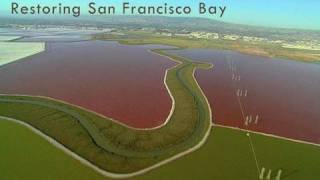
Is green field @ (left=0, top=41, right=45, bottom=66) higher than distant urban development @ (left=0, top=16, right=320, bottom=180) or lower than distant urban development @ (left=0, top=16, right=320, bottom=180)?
higher

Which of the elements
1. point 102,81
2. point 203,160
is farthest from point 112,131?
point 102,81

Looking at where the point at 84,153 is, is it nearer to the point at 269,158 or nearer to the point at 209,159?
the point at 209,159

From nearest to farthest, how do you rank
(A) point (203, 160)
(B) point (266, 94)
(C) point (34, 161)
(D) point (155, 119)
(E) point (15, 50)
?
1. (C) point (34, 161)
2. (A) point (203, 160)
3. (D) point (155, 119)
4. (B) point (266, 94)
5. (E) point (15, 50)

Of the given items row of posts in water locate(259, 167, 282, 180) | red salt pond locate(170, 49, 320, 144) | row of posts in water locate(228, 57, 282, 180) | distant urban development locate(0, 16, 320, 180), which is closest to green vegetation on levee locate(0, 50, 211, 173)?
distant urban development locate(0, 16, 320, 180)

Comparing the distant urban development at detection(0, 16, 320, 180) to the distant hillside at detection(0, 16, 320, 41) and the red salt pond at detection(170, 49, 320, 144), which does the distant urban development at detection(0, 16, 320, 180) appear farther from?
the distant hillside at detection(0, 16, 320, 41)

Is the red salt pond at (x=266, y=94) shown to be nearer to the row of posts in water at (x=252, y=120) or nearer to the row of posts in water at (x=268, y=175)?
the row of posts in water at (x=252, y=120)

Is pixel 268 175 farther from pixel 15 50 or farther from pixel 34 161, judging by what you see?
pixel 15 50

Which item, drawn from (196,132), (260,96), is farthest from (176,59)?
(196,132)
